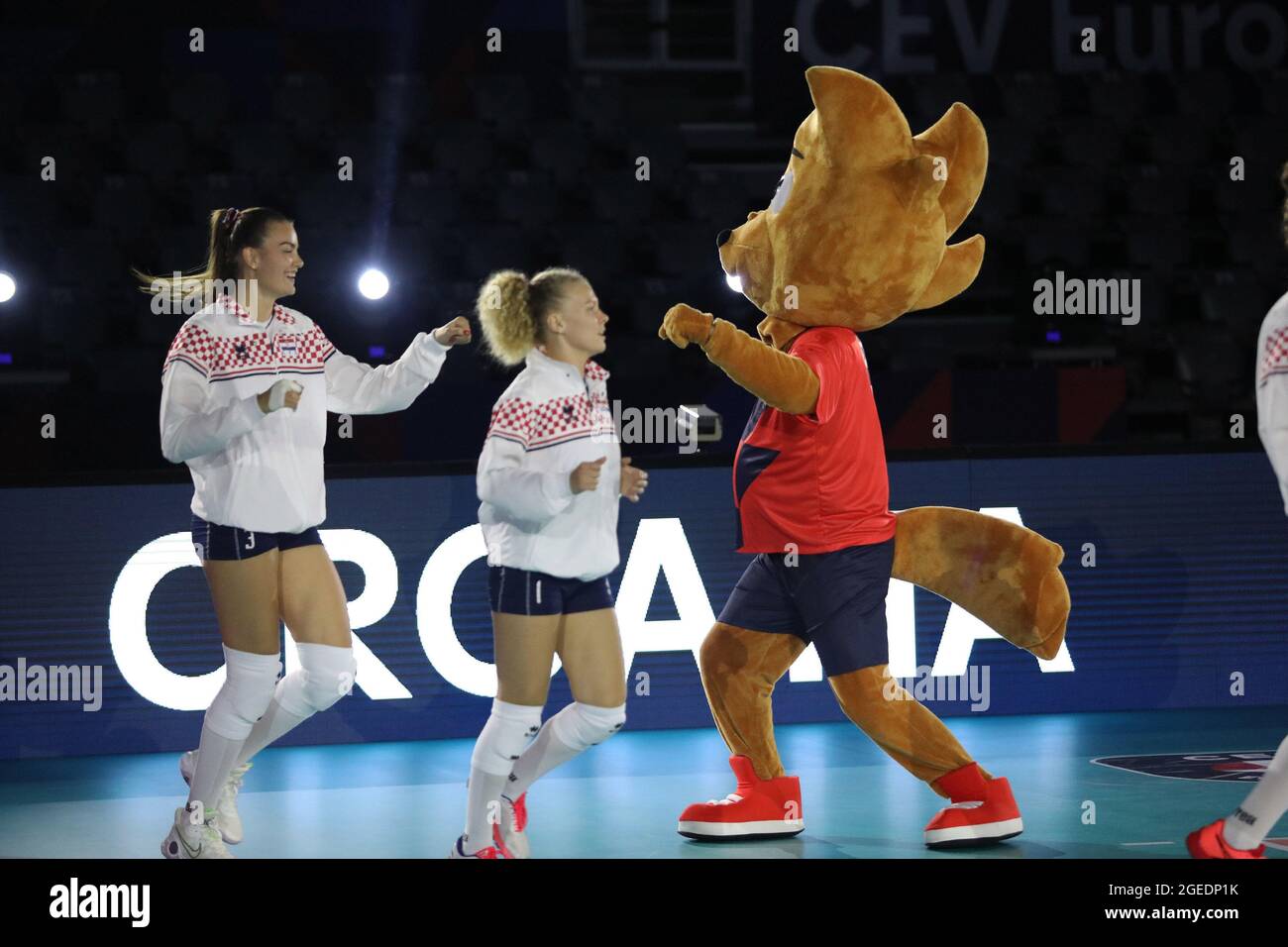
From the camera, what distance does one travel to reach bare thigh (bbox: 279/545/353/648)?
4.64 meters

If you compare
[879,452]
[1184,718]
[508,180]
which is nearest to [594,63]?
[508,180]

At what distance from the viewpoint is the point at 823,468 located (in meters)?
4.77

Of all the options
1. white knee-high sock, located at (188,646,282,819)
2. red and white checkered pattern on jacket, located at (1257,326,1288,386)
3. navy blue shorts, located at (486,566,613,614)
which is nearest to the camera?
red and white checkered pattern on jacket, located at (1257,326,1288,386)

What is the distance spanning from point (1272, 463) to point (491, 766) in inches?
80.3

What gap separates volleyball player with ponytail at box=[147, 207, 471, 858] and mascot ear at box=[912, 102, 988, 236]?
4.69 feet

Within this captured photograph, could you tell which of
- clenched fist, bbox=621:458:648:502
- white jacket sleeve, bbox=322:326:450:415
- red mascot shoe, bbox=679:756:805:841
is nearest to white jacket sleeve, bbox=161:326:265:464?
white jacket sleeve, bbox=322:326:450:415

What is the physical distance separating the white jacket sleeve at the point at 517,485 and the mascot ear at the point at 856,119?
1.19 m

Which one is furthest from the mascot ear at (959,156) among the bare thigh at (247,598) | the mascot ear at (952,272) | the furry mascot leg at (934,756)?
the bare thigh at (247,598)

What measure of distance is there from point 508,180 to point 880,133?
5285mm

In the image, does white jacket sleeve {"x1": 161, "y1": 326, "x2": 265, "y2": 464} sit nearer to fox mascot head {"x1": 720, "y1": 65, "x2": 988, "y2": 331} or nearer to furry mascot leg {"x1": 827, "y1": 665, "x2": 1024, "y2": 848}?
fox mascot head {"x1": 720, "y1": 65, "x2": 988, "y2": 331}

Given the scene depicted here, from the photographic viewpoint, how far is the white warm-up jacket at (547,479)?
4.44 m

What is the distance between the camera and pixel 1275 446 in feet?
13.3

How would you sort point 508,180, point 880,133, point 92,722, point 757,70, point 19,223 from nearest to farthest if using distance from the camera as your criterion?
point 880,133, point 92,722, point 19,223, point 508,180, point 757,70
